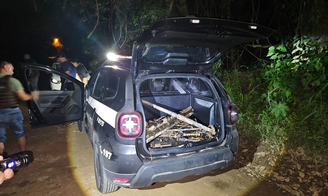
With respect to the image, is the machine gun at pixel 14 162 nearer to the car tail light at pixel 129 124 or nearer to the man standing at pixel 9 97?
the man standing at pixel 9 97

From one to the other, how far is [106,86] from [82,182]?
4.72 feet

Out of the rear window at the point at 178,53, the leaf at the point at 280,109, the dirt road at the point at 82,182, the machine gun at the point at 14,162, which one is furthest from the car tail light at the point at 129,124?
the leaf at the point at 280,109

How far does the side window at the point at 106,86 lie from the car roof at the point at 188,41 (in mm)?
500

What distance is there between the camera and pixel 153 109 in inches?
146

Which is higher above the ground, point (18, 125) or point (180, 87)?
point (180, 87)

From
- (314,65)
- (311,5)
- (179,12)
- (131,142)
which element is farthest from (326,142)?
(179,12)

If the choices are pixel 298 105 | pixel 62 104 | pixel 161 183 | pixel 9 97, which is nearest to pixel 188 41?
pixel 161 183

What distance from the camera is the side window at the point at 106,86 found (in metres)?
2.88

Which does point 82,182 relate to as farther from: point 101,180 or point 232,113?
point 232,113

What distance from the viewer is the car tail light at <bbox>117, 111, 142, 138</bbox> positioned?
2.30m

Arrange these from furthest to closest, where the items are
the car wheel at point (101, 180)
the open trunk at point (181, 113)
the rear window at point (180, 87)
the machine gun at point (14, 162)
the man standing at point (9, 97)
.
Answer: the rear window at point (180, 87), the man standing at point (9, 97), the open trunk at point (181, 113), the machine gun at point (14, 162), the car wheel at point (101, 180)

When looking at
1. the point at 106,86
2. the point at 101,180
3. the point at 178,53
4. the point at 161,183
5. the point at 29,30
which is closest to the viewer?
the point at 101,180

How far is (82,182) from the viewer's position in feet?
9.99

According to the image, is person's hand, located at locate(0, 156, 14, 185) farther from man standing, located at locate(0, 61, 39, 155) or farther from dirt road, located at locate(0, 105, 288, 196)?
man standing, located at locate(0, 61, 39, 155)
